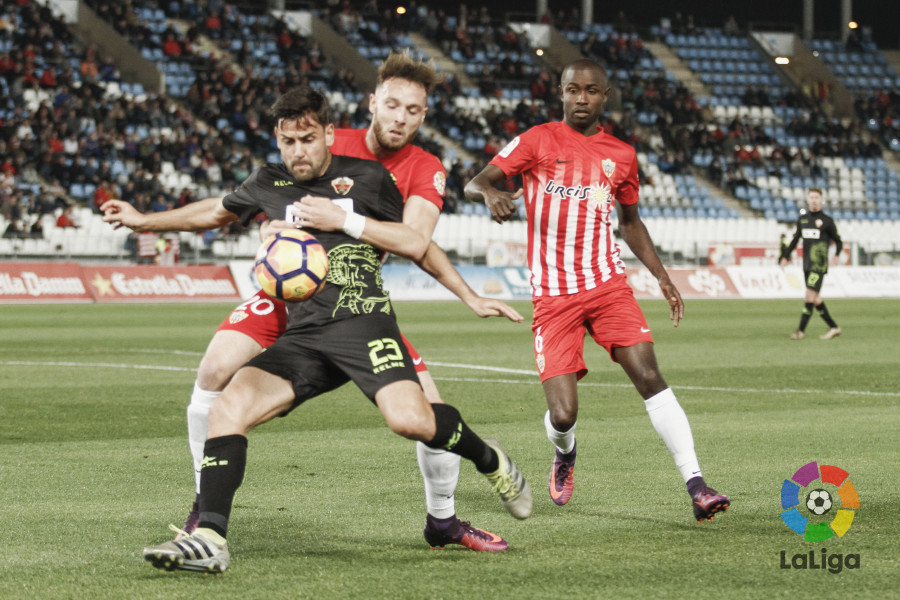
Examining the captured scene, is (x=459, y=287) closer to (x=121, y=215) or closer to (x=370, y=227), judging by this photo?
(x=370, y=227)

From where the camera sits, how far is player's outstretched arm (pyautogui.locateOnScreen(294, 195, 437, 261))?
4801 millimetres

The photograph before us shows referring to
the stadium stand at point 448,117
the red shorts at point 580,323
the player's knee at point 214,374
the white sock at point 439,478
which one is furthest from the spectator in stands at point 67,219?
the white sock at point 439,478

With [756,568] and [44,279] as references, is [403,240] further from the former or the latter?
[44,279]

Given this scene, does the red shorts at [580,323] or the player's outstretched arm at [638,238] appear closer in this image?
the red shorts at [580,323]

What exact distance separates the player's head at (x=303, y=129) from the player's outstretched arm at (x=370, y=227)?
161 mm

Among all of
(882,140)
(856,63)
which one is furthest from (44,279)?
(856,63)

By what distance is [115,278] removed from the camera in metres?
27.2

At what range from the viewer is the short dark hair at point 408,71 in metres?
5.42

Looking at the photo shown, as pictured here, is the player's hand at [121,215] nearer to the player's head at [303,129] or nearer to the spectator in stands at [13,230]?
the player's head at [303,129]

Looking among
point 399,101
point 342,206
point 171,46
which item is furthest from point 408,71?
point 171,46

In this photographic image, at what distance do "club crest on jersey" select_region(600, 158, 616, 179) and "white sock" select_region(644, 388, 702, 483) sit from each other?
1246mm

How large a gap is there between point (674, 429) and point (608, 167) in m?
1.48

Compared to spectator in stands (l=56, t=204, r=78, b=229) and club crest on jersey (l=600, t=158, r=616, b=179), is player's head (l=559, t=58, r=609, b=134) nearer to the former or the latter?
club crest on jersey (l=600, t=158, r=616, b=179)

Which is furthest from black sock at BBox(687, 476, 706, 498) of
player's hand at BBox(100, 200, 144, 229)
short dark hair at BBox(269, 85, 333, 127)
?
player's hand at BBox(100, 200, 144, 229)
